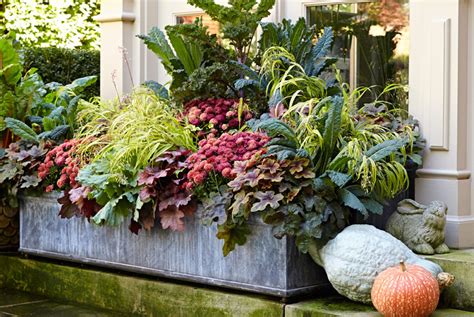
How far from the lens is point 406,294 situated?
4434 millimetres

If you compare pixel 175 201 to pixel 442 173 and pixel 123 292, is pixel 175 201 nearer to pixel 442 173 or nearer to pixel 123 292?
pixel 123 292

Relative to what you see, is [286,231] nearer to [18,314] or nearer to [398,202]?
[398,202]

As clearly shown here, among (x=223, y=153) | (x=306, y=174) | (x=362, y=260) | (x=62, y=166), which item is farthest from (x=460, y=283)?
(x=62, y=166)

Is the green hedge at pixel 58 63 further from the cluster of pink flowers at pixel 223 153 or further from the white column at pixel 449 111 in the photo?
the white column at pixel 449 111

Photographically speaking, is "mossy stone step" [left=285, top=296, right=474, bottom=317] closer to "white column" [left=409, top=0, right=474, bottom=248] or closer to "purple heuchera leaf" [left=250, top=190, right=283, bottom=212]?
"purple heuchera leaf" [left=250, top=190, right=283, bottom=212]

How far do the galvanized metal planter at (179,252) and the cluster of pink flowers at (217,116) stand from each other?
0.67 meters

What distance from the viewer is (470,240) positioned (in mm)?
5531

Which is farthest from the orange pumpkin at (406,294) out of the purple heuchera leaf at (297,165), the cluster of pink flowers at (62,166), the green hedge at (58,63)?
the green hedge at (58,63)

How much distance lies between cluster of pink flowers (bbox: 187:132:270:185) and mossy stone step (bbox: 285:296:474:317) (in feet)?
2.76

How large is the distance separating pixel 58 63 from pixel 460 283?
20.3 ft

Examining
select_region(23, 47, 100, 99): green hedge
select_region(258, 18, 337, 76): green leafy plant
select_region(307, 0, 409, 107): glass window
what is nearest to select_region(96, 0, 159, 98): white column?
select_region(307, 0, 409, 107): glass window

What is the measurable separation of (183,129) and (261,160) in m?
0.86

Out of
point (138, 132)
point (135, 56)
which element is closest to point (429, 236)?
point (138, 132)

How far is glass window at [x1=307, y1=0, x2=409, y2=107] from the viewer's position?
599 centimetres
